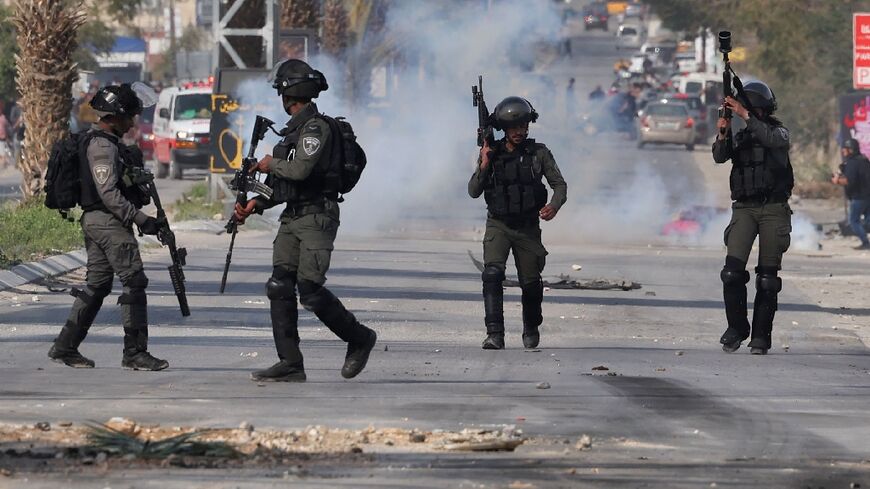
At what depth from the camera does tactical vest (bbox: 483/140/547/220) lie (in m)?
12.0

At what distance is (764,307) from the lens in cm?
1195

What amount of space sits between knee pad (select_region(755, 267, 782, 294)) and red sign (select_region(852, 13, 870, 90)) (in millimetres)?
19923

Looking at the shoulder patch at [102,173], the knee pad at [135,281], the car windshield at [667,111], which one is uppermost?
the shoulder patch at [102,173]

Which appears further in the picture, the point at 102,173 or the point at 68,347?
the point at 68,347

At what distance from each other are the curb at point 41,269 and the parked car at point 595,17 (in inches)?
3290

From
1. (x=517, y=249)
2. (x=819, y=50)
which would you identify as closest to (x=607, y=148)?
(x=819, y=50)

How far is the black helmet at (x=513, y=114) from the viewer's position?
12.0 meters

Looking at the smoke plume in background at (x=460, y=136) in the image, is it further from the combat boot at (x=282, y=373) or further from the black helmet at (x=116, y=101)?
the combat boot at (x=282, y=373)

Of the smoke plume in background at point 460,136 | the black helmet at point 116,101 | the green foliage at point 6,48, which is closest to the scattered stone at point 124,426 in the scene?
the black helmet at point 116,101

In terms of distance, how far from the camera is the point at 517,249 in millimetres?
12109

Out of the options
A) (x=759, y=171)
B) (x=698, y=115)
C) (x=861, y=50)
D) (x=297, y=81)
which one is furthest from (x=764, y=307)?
(x=698, y=115)

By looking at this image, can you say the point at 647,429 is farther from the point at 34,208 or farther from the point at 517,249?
the point at 34,208

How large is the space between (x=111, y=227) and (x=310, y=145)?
4.35 ft

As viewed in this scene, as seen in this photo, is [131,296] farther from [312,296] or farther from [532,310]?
[532,310]
